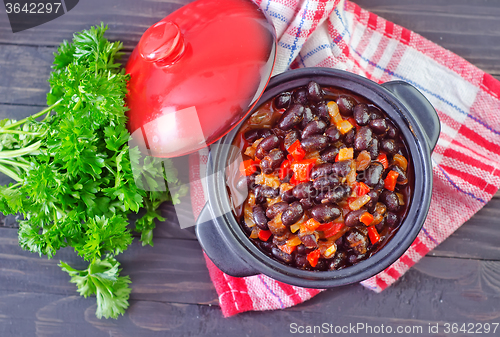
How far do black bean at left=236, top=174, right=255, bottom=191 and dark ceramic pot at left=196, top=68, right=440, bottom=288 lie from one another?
0.19ft

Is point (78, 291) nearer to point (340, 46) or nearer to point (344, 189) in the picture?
point (344, 189)

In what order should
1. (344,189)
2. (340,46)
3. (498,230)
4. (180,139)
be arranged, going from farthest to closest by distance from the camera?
1. (498,230)
2. (340,46)
3. (180,139)
4. (344,189)

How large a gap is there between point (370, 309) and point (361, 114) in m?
0.91

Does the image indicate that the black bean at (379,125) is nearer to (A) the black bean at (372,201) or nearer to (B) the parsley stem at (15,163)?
(A) the black bean at (372,201)

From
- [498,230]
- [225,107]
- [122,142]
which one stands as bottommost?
[498,230]

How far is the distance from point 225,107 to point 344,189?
0.46 m

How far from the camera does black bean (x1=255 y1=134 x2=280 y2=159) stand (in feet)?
3.98

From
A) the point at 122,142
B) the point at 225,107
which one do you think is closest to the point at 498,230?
the point at 225,107

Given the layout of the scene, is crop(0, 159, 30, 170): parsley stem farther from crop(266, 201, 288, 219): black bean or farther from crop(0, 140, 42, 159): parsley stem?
crop(266, 201, 288, 219): black bean

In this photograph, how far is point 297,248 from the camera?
48.4 inches

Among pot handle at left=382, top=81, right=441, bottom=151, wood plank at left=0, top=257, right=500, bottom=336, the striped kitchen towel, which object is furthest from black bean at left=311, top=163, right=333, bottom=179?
wood plank at left=0, top=257, right=500, bottom=336

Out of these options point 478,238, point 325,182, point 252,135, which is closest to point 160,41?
point 252,135

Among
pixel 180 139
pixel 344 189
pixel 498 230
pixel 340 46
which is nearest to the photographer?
pixel 344 189

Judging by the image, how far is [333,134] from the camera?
3.94 ft
